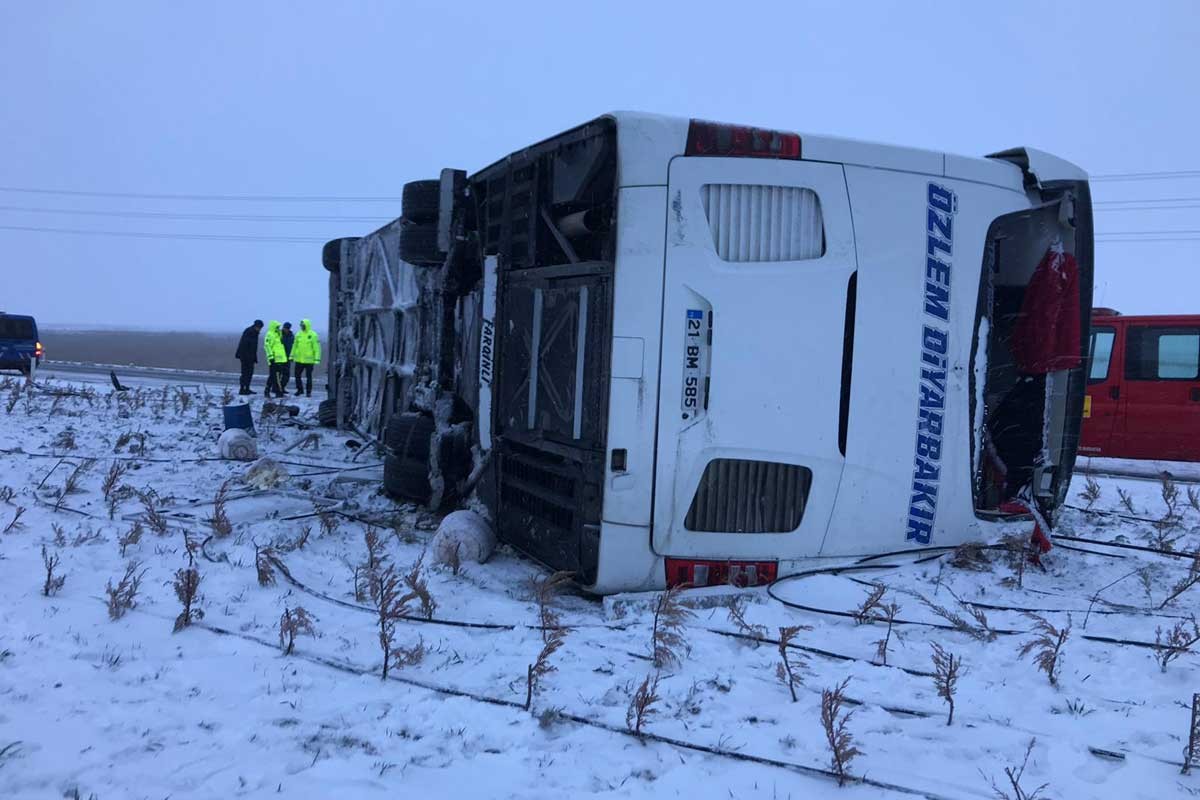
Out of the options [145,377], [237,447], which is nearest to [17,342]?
[145,377]

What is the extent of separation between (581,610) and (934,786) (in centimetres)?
218

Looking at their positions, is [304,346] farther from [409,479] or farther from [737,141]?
[737,141]

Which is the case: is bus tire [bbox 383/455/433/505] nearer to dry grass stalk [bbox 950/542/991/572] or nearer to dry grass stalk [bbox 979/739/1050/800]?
dry grass stalk [bbox 950/542/991/572]

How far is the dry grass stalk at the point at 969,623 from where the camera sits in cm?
378

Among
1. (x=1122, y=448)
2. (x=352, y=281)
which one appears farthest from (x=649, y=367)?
(x=352, y=281)

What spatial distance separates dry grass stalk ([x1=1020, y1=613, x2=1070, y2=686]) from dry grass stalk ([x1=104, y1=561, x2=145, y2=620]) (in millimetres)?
3975

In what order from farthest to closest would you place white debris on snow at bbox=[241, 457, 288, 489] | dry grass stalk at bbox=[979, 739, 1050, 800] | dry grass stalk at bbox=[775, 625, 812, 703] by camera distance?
white debris on snow at bbox=[241, 457, 288, 489] → dry grass stalk at bbox=[775, 625, 812, 703] → dry grass stalk at bbox=[979, 739, 1050, 800]

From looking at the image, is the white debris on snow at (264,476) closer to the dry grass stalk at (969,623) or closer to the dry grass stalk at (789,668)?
the dry grass stalk at (789,668)

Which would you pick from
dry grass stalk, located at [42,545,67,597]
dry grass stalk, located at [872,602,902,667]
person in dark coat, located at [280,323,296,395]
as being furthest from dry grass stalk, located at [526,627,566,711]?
person in dark coat, located at [280,323,296,395]

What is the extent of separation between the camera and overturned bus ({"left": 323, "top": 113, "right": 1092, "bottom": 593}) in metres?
4.35

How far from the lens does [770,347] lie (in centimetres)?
446

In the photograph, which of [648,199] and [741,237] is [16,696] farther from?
[741,237]

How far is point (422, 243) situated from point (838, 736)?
17.5 ft

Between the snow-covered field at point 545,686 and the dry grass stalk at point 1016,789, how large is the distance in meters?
0.04
